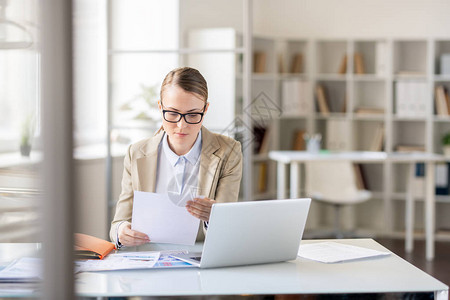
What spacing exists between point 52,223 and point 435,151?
6.02 metres

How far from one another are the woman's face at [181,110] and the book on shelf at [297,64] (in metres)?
4.11

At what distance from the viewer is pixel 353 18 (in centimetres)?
638

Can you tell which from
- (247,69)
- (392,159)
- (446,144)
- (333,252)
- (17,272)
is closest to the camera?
(17,272)

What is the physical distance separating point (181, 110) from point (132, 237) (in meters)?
0.51

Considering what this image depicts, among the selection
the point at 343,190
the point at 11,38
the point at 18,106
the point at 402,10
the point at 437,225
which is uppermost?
the point at 402,10

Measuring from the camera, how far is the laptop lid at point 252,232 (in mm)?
1679

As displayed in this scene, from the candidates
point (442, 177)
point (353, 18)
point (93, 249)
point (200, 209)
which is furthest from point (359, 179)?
point (93, 249)

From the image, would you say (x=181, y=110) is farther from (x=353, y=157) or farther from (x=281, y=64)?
(x=281, y=64)

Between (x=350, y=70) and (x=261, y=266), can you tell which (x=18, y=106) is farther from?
(x=350, y=70)

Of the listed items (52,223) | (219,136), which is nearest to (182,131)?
(219,136)

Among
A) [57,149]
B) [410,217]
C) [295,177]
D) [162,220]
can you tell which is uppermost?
[57,149]

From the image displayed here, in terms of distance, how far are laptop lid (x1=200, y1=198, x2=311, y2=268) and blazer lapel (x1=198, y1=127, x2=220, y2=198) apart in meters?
0.51

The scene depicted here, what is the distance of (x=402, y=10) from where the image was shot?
6254 mm

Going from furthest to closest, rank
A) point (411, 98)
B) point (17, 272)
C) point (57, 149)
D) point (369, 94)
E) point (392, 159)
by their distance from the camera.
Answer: point (369, 94), point (411, 98), point (392, 159), point (17, 272), point (57, 149)
